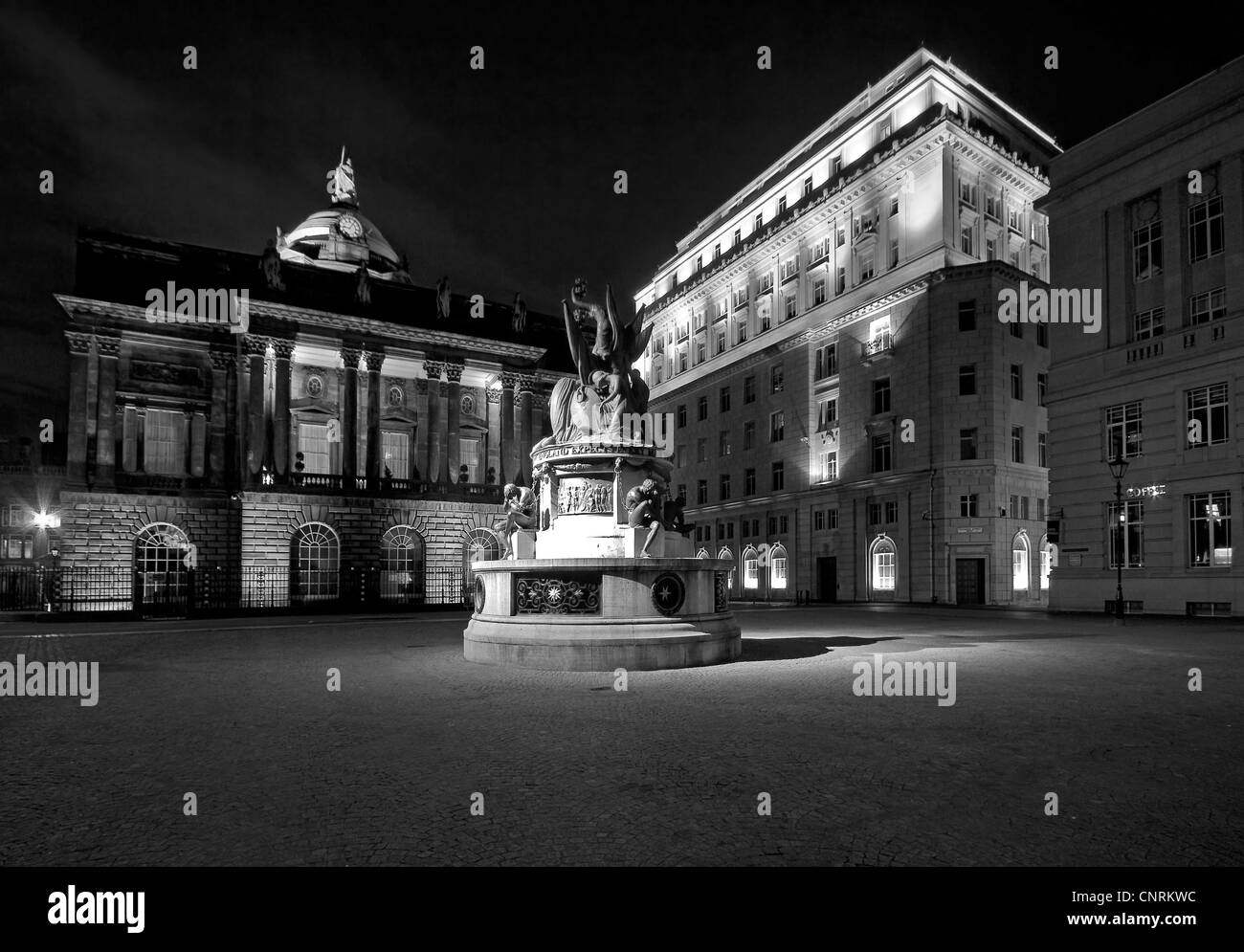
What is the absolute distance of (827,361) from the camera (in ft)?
180

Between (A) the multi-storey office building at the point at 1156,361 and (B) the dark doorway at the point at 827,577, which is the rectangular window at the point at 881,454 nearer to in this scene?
(B) the dark doorway at the point at 827,577

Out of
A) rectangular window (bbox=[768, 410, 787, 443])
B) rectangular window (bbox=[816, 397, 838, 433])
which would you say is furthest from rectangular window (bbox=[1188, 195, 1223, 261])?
rectangular window (bbox=[768, 410, 787, 443])

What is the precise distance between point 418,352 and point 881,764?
170ft

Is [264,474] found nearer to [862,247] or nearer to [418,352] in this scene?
[418,352]

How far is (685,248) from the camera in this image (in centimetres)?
7869

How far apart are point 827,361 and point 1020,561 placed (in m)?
18.5

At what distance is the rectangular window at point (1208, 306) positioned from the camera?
97.3ft

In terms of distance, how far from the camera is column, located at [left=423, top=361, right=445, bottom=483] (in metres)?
54.1

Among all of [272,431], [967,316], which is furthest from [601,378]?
[272,431]

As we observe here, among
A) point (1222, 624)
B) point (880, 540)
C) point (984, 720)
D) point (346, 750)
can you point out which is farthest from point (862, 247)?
point (346, 750)

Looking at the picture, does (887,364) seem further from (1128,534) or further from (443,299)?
(443,299)

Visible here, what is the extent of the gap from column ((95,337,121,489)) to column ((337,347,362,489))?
42.1ft

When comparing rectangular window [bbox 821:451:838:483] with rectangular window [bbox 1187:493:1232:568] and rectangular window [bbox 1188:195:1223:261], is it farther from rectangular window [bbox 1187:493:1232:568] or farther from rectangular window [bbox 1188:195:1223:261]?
rectangular window [bbox 1188:195:1223:261]

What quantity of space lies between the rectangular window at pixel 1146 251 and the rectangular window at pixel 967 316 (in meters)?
11.7
